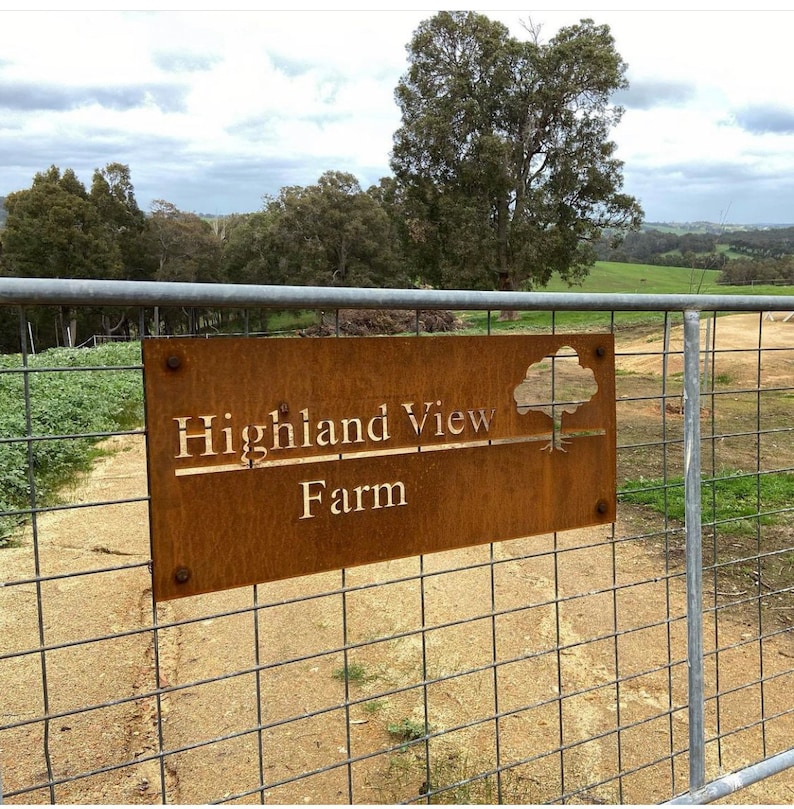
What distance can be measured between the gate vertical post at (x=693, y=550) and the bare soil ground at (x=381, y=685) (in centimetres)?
12

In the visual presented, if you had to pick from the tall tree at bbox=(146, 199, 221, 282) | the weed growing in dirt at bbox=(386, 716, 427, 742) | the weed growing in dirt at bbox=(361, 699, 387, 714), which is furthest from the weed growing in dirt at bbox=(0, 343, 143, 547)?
the tall tree at bbox=(146, 199, 221, 282)

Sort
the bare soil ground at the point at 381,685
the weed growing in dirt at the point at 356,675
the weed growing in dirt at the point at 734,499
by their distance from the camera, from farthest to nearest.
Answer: the weed growing in dirt at the point at 734,499
the weed growing in dirt at the point at 356,675
the bare soil ground at the point at 381,685

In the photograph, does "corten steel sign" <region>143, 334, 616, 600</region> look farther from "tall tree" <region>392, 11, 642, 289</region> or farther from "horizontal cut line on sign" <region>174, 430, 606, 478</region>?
"tall tree" <region>392, 11, 642, 289</region>

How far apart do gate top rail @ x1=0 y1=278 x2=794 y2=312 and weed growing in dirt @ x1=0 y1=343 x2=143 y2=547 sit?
140 inches

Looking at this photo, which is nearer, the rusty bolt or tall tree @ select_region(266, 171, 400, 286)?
the rusty bolt

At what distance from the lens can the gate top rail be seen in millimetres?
1450

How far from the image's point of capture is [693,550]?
2236 mm

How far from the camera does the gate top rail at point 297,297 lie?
145 cm

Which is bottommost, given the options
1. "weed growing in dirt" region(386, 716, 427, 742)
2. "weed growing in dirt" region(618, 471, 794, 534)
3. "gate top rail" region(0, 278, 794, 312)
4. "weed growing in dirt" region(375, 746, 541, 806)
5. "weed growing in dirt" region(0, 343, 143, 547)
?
"weed growing in dirt" region(375, 746, 541, 806)

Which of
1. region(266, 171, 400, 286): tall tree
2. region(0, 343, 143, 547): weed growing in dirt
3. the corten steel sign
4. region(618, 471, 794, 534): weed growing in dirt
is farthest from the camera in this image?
region(266, 171, 400, 286): tall tree

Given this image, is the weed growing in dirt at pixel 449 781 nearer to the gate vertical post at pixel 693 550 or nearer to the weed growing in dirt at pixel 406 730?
the weed growing in dirt at pixel 406 730

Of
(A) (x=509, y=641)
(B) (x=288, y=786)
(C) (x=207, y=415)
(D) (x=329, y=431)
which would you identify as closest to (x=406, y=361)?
(D) (x=329, y=431)

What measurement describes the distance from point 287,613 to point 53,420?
21.6 feet

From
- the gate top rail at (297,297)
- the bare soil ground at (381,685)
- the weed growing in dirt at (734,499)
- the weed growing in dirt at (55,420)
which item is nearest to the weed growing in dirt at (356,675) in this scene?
the bare soil ground at (381,685)
